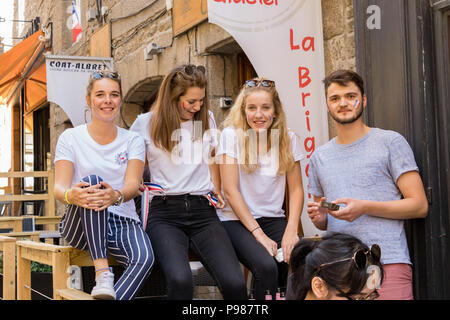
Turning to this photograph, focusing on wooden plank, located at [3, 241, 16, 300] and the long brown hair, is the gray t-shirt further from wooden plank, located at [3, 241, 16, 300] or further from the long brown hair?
wooden plank, located at [3, 241, 16, 300]

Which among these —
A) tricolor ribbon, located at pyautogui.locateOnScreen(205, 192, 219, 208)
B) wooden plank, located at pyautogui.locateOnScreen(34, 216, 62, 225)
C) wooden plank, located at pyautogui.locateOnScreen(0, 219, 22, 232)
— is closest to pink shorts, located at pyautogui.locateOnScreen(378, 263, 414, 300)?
tricolor ribbon, located at pyautogui.locateOnScreen(205, 192, 219, 208)

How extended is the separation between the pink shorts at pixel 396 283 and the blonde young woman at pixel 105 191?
1.13m

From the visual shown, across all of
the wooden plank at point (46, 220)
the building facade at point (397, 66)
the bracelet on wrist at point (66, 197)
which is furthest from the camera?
the wooden plank at point (46, 220)

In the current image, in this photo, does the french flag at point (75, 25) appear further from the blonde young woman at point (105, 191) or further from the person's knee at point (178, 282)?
the person's knee at point (178, 282)

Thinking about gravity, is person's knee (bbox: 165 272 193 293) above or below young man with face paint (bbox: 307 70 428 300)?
below

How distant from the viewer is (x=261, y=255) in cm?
293

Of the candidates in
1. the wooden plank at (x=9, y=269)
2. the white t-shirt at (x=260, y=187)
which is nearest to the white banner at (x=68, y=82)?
the wooden plank at (x=9, y=269)

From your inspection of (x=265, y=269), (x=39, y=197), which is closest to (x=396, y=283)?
(x=265, y=269)

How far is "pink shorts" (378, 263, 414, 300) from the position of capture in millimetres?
2713

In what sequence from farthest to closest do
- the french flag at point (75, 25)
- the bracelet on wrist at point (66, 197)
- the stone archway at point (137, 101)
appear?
the french flag at point (75, 25) → the stone archway at point (137, 101) → the bracelet on wrist at point (66, 197)

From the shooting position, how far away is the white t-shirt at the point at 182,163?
3.14 m

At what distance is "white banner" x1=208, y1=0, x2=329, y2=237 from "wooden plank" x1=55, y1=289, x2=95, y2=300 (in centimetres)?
168
